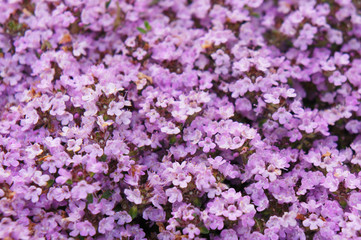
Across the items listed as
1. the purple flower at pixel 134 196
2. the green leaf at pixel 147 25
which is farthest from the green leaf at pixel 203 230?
the green leaf at pixel 147 25

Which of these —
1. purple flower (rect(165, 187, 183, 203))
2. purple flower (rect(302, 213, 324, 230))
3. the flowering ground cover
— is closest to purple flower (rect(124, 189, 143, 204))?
the flowering ground cover

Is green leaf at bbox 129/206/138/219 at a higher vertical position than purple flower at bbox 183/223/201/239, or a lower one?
higher

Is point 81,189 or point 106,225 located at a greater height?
point 81,189

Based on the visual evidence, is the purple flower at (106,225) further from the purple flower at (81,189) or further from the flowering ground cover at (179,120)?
the purple flower at (81,189)

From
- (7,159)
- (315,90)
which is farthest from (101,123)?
(315,90)

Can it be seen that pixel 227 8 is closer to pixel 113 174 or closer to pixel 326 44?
pixel 326 44

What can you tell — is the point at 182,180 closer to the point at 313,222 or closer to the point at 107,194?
the point at 107,194

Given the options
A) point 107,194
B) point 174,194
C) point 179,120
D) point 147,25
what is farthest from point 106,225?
point 147,25

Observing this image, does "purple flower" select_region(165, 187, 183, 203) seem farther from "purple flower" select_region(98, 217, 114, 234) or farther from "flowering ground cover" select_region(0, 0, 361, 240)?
"purple flower" select_region(98, 217, 114, 234)
